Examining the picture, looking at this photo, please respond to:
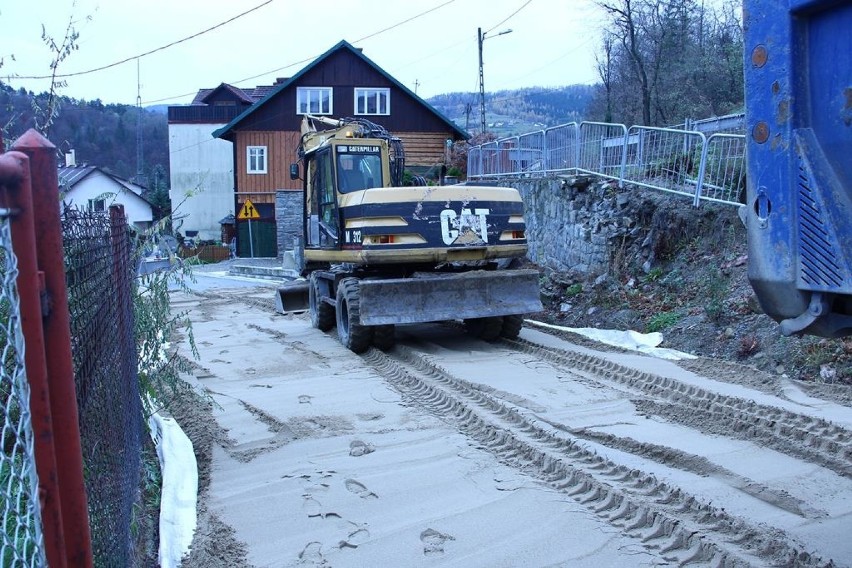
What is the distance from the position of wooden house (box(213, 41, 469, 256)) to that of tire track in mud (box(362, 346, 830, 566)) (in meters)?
28.4

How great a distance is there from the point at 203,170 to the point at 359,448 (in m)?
48.1

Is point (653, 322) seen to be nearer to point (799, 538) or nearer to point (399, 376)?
point (399, 376)

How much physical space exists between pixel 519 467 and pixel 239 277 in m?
21.2

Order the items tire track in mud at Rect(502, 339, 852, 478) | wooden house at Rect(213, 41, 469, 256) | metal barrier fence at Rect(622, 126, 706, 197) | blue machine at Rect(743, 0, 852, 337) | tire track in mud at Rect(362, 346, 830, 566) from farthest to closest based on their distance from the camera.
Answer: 1. wooden house at Rect(213, 41, 469, 256)
2. metal barrier fence at Rect(622, 126, 706, 197)
3. tire track in mud at Rect(502, 339, 852, 478)
4. tire track in mud at Rect(362, 346, 830, 566)
5. blue machine at Rect(743, 0, 852, 337)

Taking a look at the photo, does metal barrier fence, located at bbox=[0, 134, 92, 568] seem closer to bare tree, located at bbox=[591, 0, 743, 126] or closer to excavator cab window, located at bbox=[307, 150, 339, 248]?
excavator cab window, located at bbox=[307, 150, 339, 248]

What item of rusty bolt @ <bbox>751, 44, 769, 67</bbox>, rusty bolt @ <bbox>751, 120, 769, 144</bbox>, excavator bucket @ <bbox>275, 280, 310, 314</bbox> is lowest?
excavator bucket @ <bbox>275, 280, 310, 314</bbox>

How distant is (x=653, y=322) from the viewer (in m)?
10.5

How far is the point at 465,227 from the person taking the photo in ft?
33.4

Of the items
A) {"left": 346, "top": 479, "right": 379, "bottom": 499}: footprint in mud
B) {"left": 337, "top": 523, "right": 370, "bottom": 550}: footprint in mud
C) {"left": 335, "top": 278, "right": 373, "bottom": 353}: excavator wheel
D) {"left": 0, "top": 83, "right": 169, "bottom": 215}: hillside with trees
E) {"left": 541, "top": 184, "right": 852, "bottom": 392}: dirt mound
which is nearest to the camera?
{"left": 337, "top": 523, "right": 370, "bottom": 550}: footprint in mud

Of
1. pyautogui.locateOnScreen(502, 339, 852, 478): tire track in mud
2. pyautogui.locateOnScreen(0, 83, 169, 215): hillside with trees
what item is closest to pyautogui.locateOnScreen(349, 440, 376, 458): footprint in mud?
pyautogui.locateOnScreen(502, 339, 852, 478): tire track in mud

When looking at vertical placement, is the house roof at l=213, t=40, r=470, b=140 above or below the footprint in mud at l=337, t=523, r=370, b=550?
above

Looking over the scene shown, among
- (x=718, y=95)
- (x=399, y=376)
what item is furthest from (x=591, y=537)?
(x=718, y=95)

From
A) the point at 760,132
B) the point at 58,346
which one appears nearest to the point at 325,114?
the point at 760,132

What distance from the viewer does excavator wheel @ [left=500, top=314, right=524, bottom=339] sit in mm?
10516
